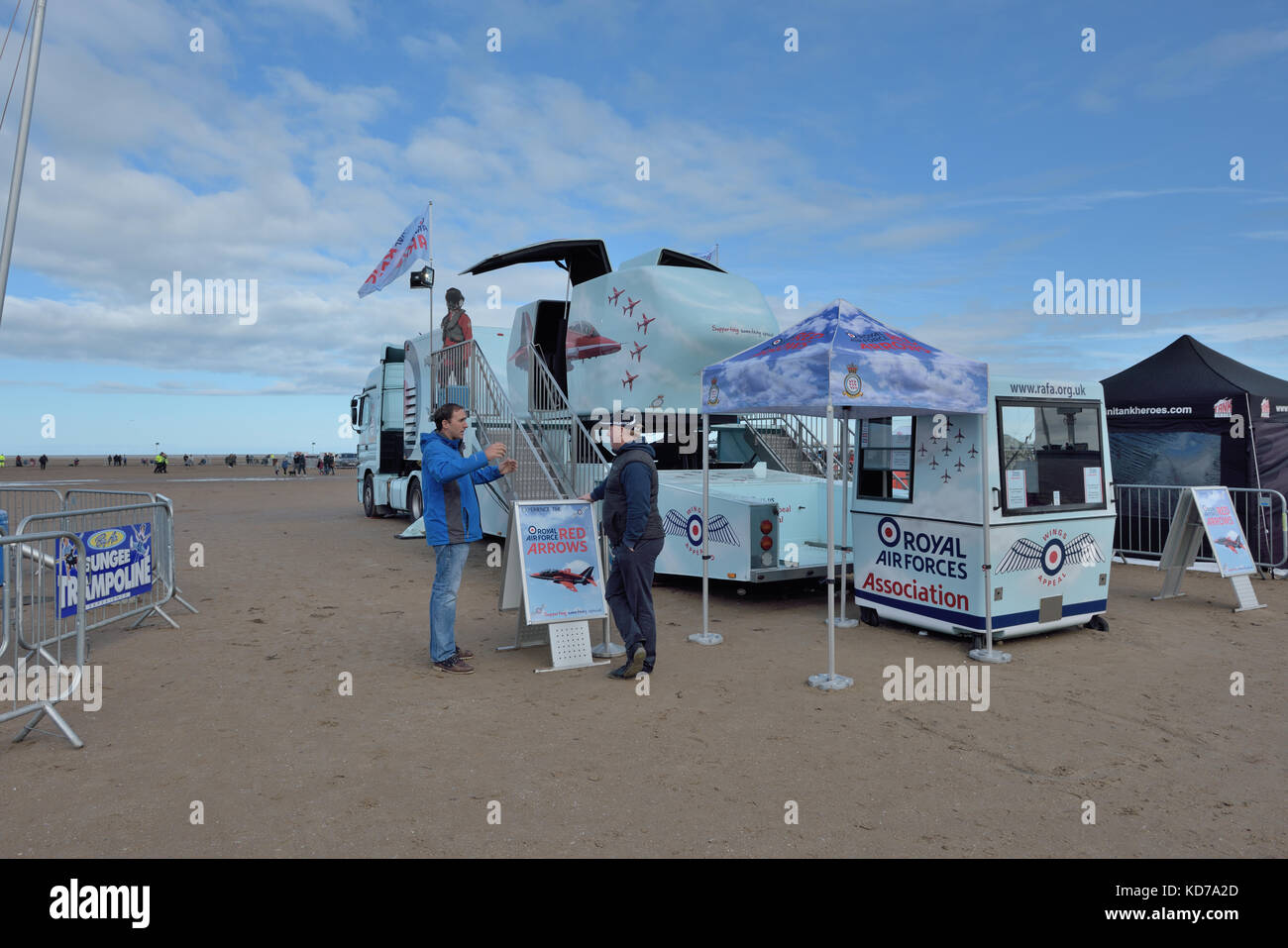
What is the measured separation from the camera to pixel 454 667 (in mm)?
6340

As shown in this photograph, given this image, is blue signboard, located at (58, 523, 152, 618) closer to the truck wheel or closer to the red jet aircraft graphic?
the red jet aircraft graphic

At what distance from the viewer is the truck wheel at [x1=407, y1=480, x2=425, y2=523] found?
1628 cm

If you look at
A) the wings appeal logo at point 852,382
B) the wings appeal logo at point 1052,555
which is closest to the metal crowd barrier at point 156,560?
the wings appeal logo at point 852,382

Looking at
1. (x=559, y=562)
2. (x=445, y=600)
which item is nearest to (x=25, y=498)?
(x=445, y=600)

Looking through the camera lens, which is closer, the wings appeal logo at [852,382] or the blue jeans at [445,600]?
the wings appeal logo at [852,382]

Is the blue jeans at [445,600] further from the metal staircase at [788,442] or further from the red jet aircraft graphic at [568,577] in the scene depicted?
the metal staircase at [788,442]

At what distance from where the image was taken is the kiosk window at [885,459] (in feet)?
24.8

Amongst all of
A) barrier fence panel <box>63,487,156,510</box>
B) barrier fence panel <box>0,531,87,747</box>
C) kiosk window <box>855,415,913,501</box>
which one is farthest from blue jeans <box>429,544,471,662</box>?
kiosk window <box>855,415,913,501</box>

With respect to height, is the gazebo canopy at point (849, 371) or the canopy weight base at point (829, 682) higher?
the gazebo canopy at point (849, 371)

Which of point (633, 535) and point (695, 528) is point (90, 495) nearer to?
point (695, 528)

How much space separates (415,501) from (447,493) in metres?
10.8

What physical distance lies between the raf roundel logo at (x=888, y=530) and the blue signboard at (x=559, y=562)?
291 centimetres

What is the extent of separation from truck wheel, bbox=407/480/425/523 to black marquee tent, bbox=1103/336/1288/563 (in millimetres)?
12946
